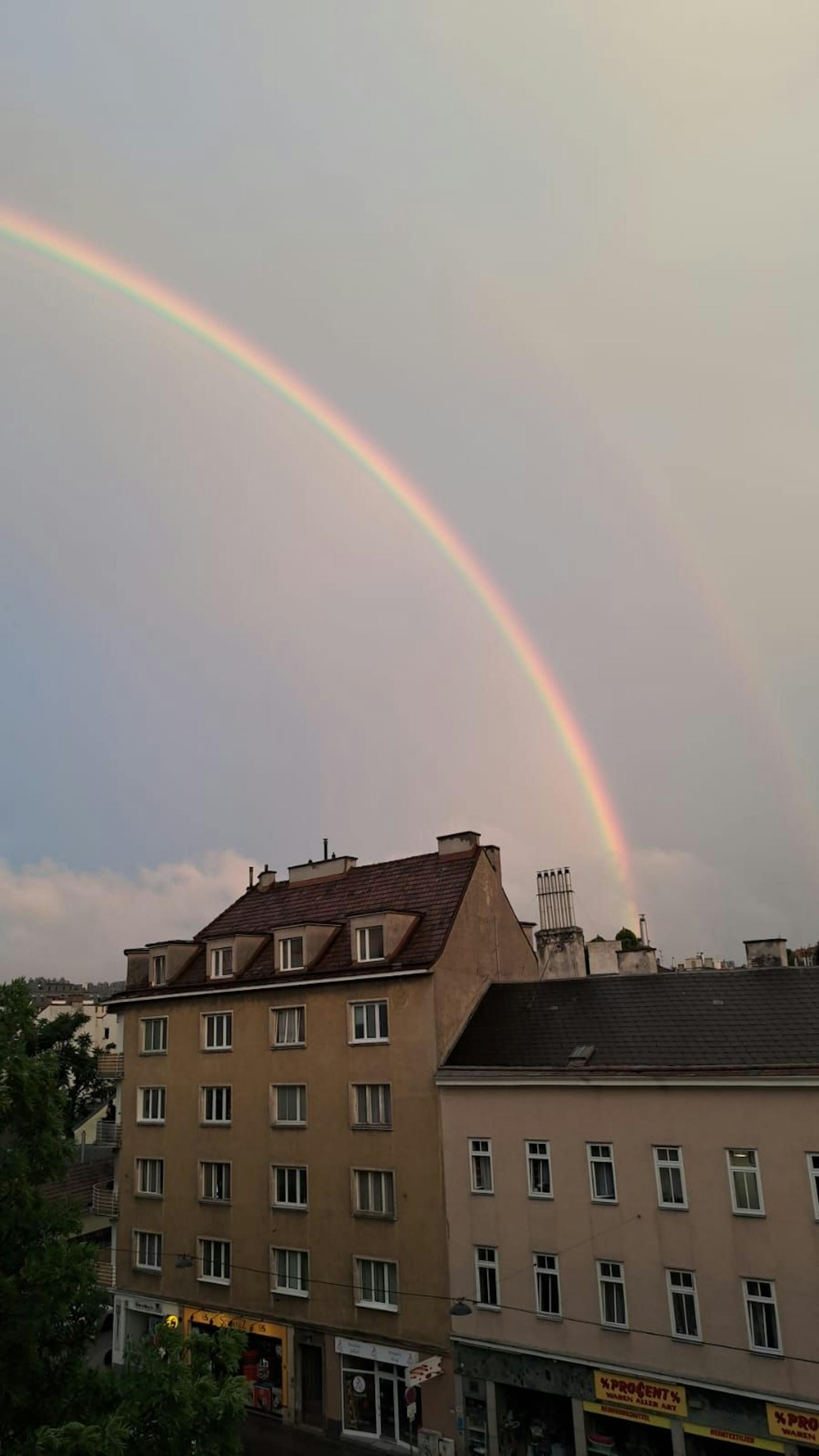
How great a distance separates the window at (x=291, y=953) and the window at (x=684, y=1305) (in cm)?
1663

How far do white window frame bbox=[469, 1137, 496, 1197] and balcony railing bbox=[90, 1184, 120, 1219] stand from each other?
1844cm

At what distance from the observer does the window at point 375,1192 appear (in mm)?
32281

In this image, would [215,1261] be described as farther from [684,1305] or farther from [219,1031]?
[684,1305]

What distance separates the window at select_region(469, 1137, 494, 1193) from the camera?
30.2 metres

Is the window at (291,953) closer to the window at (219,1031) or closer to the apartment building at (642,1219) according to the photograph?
the window at (219,1031)

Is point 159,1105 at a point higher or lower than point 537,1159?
higher

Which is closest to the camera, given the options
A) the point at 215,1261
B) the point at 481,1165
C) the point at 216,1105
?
the point at 481,1165

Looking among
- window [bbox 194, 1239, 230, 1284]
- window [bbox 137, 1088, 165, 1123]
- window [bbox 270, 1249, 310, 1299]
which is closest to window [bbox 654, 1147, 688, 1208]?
window [bbox 270, 1249, 310, 1299]

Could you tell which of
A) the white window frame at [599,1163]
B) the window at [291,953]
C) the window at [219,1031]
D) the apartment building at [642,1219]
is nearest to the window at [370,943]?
the window at [291,953]

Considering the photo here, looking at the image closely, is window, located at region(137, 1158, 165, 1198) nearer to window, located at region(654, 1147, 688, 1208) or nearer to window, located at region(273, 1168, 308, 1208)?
window, located at region(273, 1168, 308, 1208)

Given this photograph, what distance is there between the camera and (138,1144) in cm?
4091

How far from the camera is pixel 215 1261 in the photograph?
121 feet

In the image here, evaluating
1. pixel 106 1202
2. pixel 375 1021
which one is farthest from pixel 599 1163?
pixel 106 1202

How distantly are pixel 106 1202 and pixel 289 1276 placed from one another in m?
11.2
